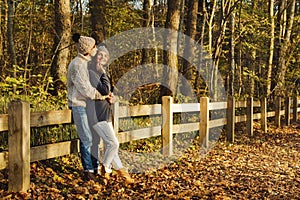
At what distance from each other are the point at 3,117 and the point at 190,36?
10.9 m

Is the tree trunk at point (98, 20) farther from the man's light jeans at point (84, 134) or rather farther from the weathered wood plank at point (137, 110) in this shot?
the man's light jeans at point (84, 134)

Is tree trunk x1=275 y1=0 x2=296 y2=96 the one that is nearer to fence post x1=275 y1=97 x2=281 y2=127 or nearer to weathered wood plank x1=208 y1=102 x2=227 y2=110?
fence post x1=275 y1=97 x2=281 y2=127

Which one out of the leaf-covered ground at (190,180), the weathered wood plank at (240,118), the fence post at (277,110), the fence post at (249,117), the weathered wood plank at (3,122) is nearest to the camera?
the weathered wood plank at (3,122)

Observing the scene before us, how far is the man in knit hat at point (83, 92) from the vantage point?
606 cm

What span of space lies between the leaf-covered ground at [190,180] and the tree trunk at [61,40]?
3.46 metres

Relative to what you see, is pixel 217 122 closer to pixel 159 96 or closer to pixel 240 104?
pixel 159 96

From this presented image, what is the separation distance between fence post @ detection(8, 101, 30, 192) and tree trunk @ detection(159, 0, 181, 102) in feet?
20.8

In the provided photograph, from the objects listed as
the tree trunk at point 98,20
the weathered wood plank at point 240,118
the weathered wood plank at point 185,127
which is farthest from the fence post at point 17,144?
the tree trunk at point 98,20

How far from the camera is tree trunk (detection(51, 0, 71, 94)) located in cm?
1017

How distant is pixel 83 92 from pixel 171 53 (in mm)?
5780

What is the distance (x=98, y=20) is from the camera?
46.4ft

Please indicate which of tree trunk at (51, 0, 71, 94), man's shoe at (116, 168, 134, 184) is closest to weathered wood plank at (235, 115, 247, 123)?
tree trunk at (51, 0, 71, 94)

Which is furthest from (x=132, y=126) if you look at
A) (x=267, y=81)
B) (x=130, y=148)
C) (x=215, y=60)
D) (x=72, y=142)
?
(x=267, y=81)

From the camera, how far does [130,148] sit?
339 inches
